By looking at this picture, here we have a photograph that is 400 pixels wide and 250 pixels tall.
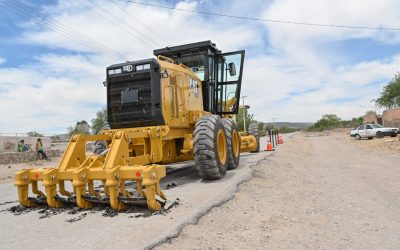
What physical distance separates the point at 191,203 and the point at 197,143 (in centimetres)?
202

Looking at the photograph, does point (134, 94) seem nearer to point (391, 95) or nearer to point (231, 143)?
point (231, 143)

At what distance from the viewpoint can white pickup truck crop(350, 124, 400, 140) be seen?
30828 mm

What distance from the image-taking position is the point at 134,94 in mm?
7953

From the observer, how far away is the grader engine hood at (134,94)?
777 centimetres

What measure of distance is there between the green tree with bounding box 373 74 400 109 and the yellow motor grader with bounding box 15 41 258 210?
5522cm

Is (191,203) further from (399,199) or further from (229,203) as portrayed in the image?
(399,199)

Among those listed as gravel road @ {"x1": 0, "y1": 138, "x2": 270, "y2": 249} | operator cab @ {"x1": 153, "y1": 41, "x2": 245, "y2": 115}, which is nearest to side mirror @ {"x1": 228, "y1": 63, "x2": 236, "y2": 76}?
operator cab @ {"x1": 153, "y1": 41, "x2": 245, "y2": 115}

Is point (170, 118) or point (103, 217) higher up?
point (170, 118)

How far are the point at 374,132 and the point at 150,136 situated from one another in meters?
28.6

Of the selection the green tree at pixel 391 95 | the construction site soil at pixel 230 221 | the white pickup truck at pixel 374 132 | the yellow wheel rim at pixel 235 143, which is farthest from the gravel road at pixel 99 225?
the green tree at pixel 391 95

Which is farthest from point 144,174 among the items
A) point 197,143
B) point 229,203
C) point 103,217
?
point 197,143

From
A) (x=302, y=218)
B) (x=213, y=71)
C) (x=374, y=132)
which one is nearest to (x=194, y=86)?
(x=213, y=71)

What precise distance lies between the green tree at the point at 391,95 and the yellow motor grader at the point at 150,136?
55221 millimetres

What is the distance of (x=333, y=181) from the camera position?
868cm
